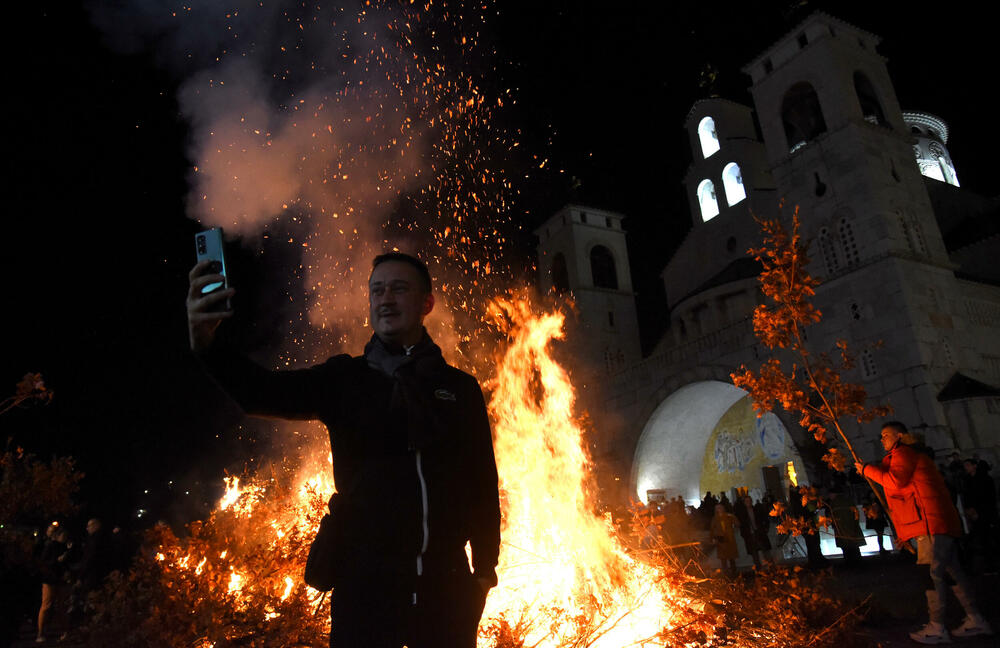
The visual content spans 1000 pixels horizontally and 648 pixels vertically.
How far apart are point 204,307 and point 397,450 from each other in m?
0.78

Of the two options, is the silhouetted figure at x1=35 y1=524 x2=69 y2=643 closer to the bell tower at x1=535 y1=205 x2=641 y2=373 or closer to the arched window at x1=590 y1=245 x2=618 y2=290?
the bell tower at x1=535 y1=205 x2=641 y2=373

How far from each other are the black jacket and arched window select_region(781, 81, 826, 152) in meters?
21.9

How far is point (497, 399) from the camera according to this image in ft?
36.9

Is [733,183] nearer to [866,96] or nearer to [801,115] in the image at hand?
[801,115]

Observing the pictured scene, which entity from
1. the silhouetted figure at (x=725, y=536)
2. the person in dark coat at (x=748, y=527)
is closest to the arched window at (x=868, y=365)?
the person in dark coat at (x=748, y=527)

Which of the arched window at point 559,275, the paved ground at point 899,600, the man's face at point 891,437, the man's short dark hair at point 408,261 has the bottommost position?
the paved ground at point 899,600

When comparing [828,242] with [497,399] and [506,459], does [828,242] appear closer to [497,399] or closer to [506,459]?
[497,399]

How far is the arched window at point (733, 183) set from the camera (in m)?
30.8

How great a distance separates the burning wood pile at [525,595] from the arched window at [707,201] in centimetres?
2941

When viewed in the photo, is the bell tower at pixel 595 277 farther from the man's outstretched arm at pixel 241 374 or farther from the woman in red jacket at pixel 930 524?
the man's outstretched arm at pixel 241 374

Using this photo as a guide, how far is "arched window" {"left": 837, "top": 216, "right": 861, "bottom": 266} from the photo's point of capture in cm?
1791

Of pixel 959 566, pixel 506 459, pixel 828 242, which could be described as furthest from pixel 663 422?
pixel 959 566

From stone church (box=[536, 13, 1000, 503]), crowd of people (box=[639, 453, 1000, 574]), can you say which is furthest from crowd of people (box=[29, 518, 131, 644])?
stone church (box=[536, 13, 1000, 503])

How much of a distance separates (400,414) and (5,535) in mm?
8299
